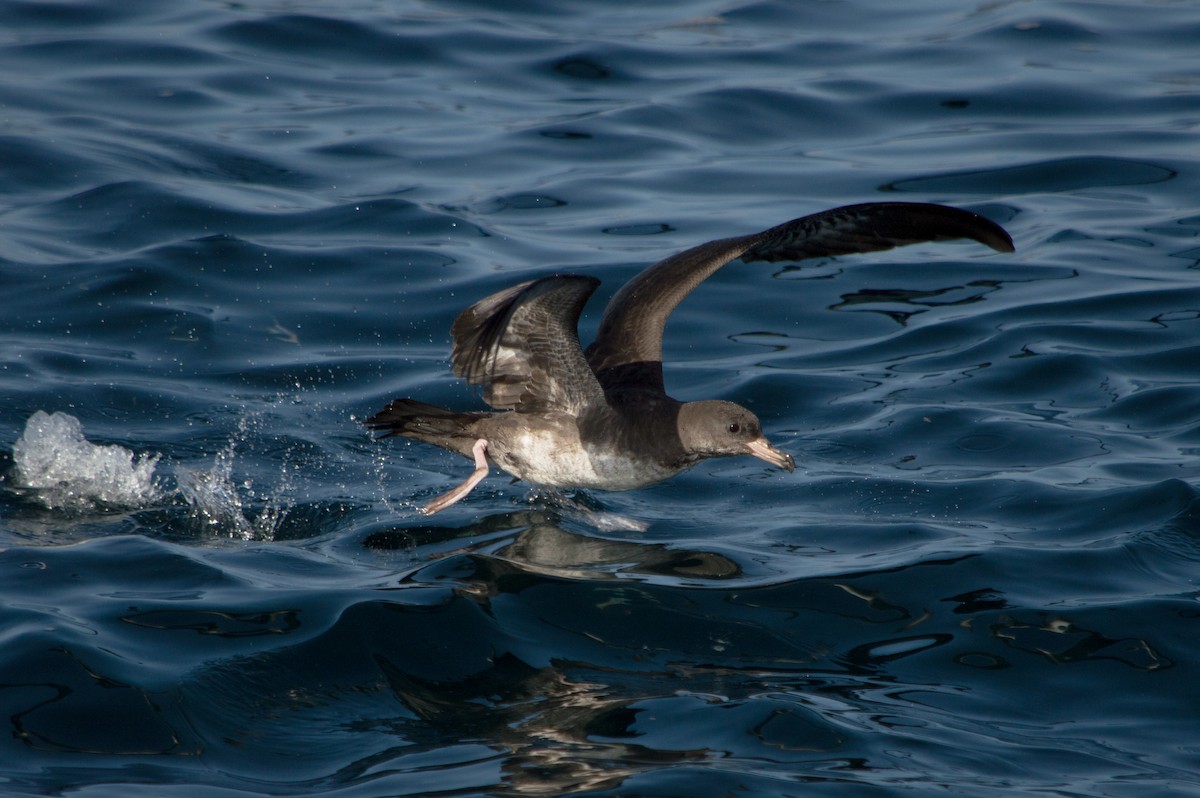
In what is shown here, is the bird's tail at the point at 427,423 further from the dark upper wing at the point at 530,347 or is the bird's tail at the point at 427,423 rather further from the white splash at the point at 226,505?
the white splash at the point at 226,505

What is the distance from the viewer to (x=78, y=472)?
7125 millimetres

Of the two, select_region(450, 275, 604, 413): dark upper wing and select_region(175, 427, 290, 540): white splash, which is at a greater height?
select_region(450, 275, 604, 413): dark upper wing

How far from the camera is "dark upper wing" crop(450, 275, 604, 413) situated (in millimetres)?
6117

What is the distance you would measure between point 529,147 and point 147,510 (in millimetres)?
7200

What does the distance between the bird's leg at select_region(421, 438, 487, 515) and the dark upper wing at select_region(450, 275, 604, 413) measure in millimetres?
239

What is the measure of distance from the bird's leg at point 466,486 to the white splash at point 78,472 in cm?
134

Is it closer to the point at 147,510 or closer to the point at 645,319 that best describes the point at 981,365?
the point at 645,319

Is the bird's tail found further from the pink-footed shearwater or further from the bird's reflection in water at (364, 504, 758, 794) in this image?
the bird's reflection in water at (364, 504, 758, 794)

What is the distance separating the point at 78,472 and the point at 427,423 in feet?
5.66

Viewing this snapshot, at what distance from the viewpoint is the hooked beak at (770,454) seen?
696cm

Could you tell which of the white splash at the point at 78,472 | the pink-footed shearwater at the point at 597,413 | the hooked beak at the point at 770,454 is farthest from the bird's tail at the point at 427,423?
the hooked beak at the point at 770,454

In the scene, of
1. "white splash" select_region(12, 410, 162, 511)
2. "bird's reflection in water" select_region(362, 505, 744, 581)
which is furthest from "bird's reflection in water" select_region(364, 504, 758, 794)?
"white splash" select_region(12, 410, 162, 511)

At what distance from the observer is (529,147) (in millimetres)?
13398

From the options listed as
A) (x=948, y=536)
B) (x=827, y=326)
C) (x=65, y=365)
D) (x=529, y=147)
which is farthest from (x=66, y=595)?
(x=529, y=147)
